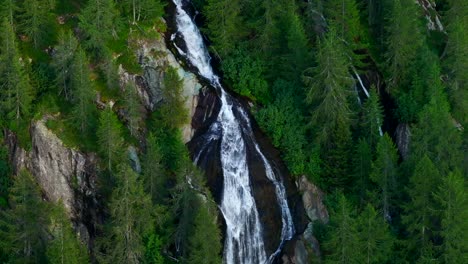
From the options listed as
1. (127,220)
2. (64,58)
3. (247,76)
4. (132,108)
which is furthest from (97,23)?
(127,220)

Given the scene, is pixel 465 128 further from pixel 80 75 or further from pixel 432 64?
pixel 80 75

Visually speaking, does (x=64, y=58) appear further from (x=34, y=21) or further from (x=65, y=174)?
(x=65, y=174)

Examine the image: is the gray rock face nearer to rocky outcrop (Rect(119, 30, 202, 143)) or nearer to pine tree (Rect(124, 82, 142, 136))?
rocky outcrop (Rect(119, 30, 202, 143))

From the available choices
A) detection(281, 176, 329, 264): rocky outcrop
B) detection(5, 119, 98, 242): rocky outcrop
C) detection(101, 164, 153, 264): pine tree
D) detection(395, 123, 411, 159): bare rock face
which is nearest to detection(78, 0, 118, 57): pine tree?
detection(5, 119, 98, 242): rocky outcrop

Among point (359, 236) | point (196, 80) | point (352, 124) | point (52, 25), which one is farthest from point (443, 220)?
point (52, 25)

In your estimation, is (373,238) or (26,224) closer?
(26,224)

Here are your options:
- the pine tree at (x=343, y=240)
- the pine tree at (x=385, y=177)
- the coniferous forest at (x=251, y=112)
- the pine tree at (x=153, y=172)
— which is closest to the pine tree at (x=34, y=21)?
the coniferous forest at (x=251, y=112)
